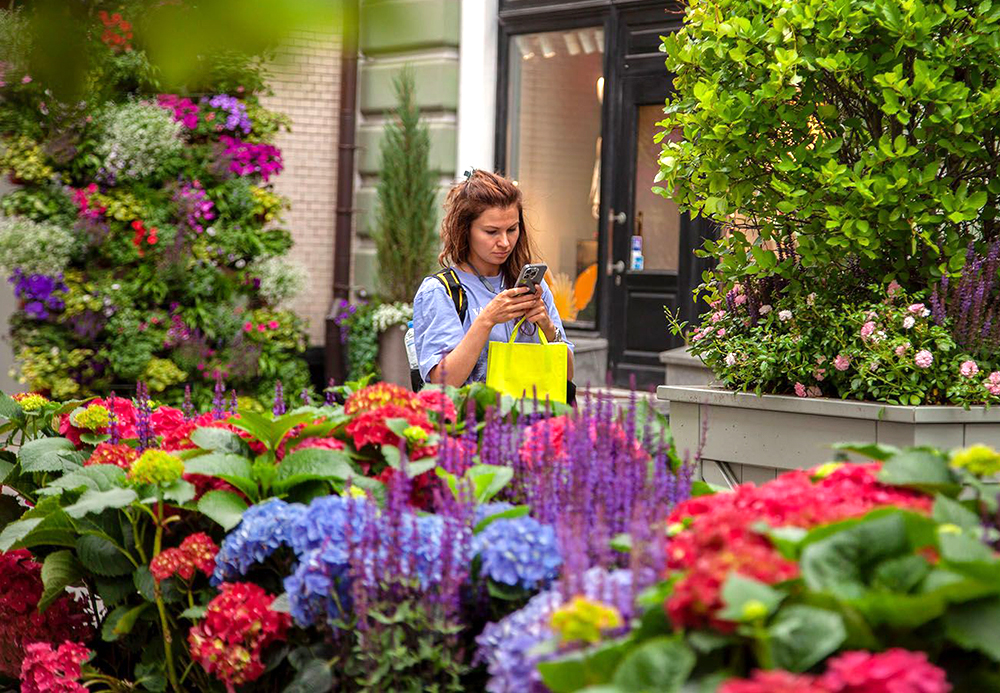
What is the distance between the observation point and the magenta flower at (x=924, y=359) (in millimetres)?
4137

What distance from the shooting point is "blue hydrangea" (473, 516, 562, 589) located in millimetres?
2135

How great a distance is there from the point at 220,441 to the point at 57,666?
636 mm

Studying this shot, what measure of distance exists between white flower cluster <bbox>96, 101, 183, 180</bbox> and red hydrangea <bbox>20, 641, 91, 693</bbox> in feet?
22.3

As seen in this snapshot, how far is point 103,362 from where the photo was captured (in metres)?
9.46

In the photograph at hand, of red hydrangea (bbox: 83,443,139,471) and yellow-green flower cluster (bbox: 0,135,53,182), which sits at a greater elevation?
yellow-green flower cluster (bbox: 0,135,53,182)

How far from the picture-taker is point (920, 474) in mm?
2143

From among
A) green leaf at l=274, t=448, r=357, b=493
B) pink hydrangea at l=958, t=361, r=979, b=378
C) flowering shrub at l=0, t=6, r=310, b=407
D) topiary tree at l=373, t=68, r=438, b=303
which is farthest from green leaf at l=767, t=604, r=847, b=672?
topiary tree at l=373, t=68, r=438, b=303

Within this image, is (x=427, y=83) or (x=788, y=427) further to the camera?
(x=427, y=83)

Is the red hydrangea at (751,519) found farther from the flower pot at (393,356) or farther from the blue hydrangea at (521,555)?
the flower pot at (393,356)

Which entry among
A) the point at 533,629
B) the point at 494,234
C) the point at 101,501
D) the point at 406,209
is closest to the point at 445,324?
the point at 494,234

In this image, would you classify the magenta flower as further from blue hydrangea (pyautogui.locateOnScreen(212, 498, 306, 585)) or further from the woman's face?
blue hydrangea (pyautogui.locateOnScreen(212, 498, 306, 585))

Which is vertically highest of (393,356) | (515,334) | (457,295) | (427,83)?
(427,83)

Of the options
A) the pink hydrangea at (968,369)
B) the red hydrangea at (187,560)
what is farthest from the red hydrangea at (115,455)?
the pink hydrangea at (968,369)

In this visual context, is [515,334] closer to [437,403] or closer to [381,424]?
[437,403]
